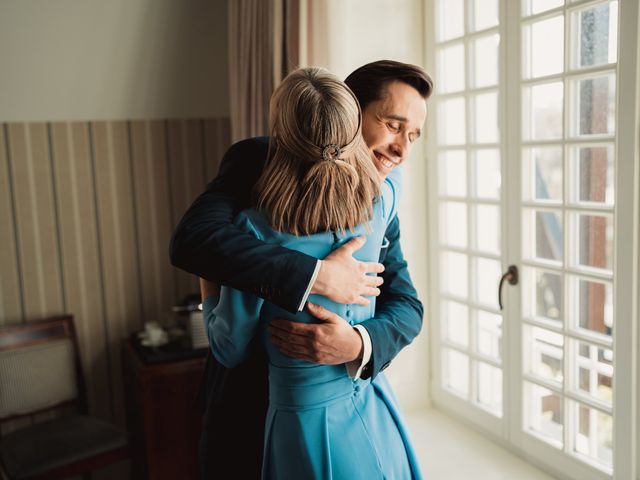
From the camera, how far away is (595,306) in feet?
6.22

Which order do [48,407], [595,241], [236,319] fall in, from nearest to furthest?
[236,319] → [595,241] → [48,407]

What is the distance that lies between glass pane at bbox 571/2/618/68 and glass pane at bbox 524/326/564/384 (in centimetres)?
90

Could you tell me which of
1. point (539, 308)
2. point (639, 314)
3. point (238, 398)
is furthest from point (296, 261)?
point (539, 308)

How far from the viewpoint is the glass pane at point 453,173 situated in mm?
2533

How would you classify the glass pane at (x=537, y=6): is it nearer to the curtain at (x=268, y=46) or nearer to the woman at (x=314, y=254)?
the curtain at (x=268, y=46)

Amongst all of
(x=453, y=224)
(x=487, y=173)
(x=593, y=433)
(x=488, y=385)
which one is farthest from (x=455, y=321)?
(x=593, y=433)

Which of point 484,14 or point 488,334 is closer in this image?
point 484,14

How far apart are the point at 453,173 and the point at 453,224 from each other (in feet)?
0.71

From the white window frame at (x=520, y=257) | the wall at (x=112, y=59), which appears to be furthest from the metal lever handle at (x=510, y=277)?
the wall at (x=112, y=59)

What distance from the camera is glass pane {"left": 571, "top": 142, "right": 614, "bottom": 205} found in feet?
5.91

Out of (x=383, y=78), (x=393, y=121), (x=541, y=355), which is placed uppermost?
(x=383, y=78)

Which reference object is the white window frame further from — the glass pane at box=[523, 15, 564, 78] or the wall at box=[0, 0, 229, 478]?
the wall at box=[0, 0, 229, 478]

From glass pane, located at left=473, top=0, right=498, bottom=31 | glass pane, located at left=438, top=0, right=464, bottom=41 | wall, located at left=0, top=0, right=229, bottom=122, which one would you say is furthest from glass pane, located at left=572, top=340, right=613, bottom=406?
wall, located at left=0, top=0, right=229, bottom=122

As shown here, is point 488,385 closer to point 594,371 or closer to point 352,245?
point 594,371
